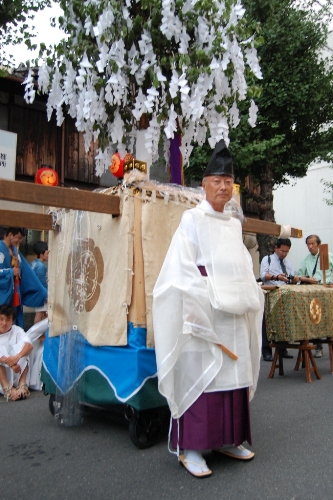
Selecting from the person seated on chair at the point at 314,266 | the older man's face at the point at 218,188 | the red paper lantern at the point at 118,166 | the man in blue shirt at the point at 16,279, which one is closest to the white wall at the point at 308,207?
the person seated on chair at the point at 314,266

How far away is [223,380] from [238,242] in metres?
0.92

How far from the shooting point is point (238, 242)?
3.51m

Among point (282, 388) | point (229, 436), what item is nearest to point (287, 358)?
point (282, 388)

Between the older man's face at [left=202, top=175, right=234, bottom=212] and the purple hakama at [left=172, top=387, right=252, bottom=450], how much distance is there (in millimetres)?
1243

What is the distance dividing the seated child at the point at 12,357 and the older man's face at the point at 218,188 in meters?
3.09

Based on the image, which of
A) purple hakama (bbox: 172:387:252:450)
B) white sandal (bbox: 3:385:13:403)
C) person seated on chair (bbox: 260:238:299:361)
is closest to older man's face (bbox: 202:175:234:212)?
purple hakama (bbox: 172:387:252:450)

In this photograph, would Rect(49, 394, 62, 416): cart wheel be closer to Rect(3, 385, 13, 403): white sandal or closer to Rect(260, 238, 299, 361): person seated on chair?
Rect(3, 385, 13, 403): white sandal

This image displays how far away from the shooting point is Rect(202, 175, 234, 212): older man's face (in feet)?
11.2

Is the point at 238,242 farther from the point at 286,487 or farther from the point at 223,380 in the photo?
the point at 286,487

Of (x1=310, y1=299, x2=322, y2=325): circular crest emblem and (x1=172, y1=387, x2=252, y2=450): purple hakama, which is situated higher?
(x1=310, y1=299, x2=322, y2=325): circular crest emblem

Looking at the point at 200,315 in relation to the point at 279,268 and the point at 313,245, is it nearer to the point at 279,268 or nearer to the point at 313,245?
the point at 279,268

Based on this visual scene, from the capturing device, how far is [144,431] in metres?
3.70

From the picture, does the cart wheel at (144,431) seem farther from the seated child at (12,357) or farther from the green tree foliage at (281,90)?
the green tree foliage at (281,90)

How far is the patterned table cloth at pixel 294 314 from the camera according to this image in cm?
580
